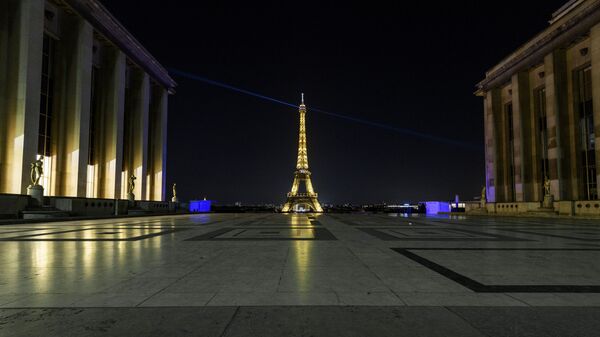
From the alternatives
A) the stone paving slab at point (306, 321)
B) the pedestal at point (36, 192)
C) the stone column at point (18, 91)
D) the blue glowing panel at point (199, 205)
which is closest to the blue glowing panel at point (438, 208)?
the blue glowing panel at point (199, 205)

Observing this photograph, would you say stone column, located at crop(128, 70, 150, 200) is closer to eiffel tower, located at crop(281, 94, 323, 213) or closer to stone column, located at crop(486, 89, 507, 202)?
stone column, located at crop(486, 89, 507, 202)

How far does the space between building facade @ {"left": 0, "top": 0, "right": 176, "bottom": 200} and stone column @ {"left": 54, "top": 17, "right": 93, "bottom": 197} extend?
0.31 feet

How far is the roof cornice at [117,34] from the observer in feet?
144

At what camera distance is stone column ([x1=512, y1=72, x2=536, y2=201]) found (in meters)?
53.0

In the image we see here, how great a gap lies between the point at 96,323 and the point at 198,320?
1.08 metres

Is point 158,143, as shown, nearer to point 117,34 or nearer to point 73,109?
point 117,34

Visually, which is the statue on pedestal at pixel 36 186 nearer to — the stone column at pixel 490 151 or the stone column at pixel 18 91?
the stone column at pixel 18 91

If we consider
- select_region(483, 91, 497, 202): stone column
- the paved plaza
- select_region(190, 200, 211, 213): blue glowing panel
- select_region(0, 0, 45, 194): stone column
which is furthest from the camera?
select_region(190, 200, 211, 213): blue glowing panel

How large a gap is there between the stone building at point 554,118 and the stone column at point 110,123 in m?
50.3

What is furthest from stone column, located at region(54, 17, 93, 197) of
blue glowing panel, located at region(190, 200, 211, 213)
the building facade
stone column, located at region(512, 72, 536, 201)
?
stone column, located at region(512, 72, 536, 201)

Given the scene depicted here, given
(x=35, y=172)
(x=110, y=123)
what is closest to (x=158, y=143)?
(x=110, y=123)

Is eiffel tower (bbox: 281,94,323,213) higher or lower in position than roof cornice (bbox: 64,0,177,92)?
lower

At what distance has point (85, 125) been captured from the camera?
43750 mm

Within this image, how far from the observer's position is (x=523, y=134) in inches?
2120
